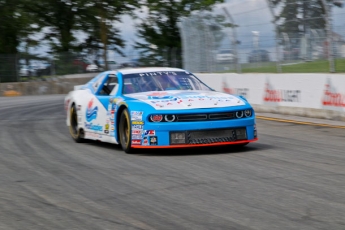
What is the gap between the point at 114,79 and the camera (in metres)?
A: 11.0

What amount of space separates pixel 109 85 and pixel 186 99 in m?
1.85

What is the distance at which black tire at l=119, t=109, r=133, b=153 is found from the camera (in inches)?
376

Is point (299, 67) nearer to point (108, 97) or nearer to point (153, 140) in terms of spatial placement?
point (108, 97)

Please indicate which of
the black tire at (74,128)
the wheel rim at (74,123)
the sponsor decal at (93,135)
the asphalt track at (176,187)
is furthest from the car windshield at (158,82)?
the wheel rim at (74,123)

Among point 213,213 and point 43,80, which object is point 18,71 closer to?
point 43,80

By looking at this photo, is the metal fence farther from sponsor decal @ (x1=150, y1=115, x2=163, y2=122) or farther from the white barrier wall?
sponsor decal @ (x1=150, y1=115, x2=163, y2=122)

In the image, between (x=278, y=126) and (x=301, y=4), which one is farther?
(x=301, y=4)

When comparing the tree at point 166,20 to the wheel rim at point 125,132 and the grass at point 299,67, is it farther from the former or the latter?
the wheel rim at point 125,132

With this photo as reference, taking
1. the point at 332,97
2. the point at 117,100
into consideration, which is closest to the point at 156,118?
the point at 117,100

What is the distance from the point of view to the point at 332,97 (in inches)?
561

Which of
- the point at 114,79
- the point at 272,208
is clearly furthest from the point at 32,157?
the point at 272,208

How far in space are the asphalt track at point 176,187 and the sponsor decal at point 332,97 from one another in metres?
2.82

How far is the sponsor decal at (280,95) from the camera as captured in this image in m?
15.7

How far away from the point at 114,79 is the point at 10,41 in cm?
3662
